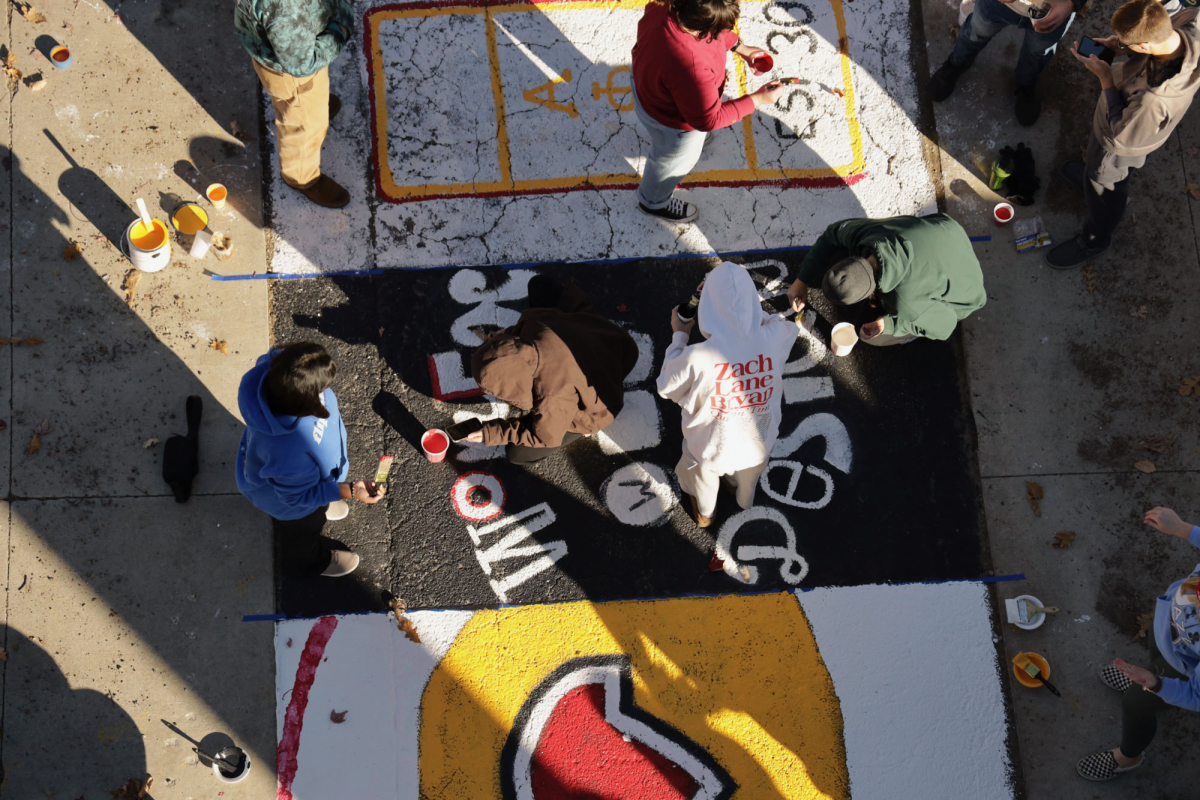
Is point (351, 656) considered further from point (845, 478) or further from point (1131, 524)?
point (1131, 524)

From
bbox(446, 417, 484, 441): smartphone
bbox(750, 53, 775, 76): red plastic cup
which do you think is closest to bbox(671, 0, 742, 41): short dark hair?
bbox(750, 53, 775, 76): red plastic cup

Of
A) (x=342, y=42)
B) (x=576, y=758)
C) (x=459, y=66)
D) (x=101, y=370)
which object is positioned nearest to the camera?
(x=342, y=42)

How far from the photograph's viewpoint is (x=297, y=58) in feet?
15.4

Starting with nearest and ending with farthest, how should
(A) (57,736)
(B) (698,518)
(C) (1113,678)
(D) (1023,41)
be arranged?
(A) (57,736) → (C) (1113,678) → (B) (698,518) → (D) (1023,41)

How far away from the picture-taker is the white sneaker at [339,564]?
209 inches

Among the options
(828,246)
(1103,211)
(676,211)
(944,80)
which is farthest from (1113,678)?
(944,80)

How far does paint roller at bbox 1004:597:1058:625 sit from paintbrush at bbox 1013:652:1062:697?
23 centimetres

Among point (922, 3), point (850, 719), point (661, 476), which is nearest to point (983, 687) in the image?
point (850, 719)

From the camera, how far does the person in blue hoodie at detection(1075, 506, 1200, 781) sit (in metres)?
4.32

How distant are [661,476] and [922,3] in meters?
4.42

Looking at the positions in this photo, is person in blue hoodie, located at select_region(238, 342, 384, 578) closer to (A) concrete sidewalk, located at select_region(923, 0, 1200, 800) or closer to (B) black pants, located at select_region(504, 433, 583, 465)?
(B) black pants, located at select_region(504, 433, 583, 465)

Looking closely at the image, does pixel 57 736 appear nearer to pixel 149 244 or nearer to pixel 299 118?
pixel 149 244

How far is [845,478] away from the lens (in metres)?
5.64

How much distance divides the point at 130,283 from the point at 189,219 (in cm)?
62
